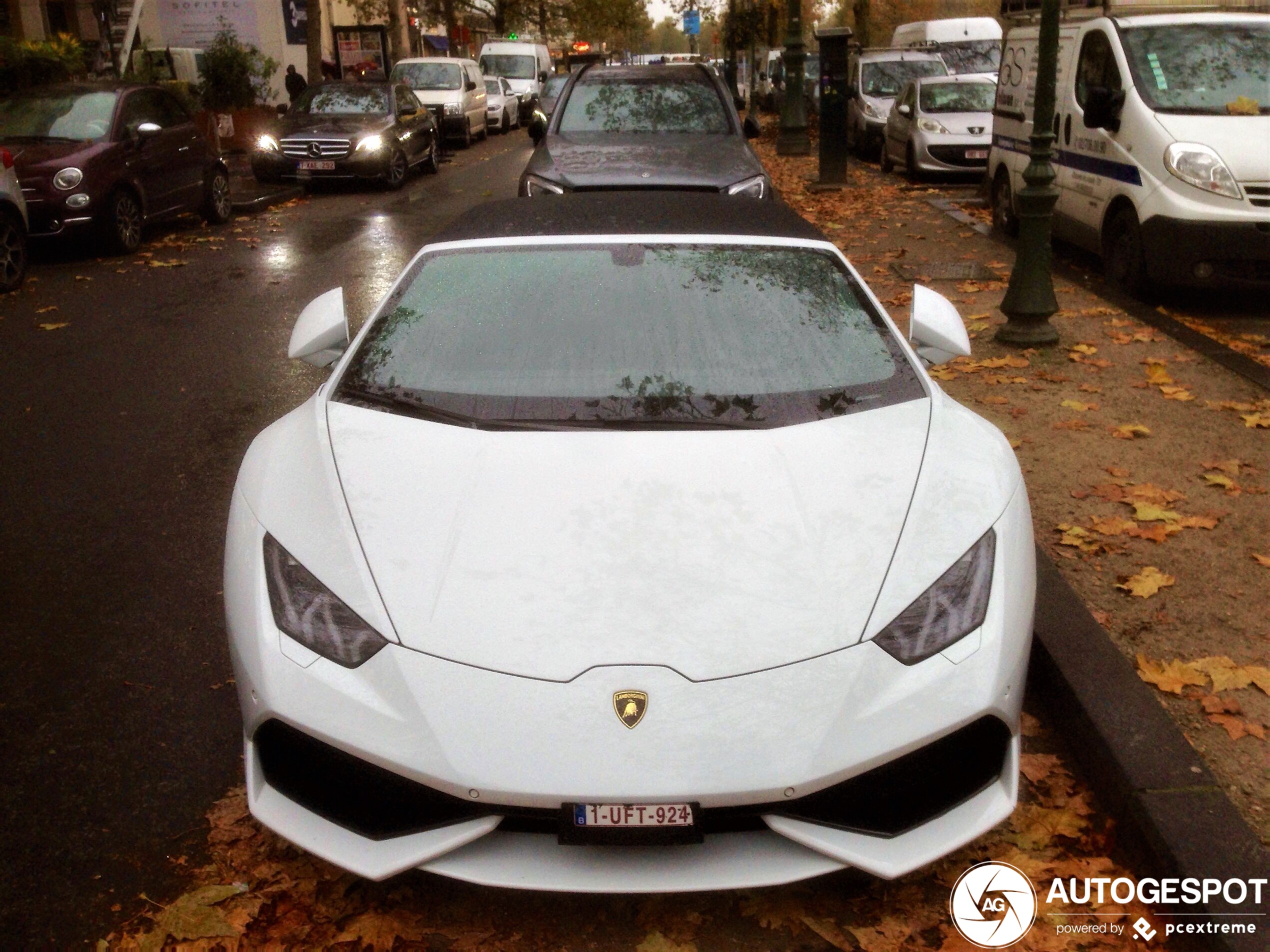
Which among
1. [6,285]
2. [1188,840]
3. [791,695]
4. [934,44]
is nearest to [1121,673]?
[1188,840]

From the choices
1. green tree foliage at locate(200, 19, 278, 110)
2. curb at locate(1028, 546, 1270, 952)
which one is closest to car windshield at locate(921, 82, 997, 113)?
green tree foliage at locate(200, 19, 278, 110)

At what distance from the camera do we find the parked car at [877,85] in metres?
22.4

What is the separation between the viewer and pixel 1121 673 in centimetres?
367

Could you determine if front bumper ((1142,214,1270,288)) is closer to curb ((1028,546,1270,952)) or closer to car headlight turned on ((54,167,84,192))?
curb ((1028,546,1270,952))

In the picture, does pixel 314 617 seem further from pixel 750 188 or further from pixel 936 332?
pixel 750 188

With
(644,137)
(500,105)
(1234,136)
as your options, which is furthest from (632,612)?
(500,105)

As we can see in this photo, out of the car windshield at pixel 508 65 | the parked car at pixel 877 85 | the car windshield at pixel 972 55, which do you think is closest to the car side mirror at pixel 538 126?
the parked car at pixel 877 85

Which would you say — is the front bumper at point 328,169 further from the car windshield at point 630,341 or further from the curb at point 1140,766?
the curb at point 1140,766

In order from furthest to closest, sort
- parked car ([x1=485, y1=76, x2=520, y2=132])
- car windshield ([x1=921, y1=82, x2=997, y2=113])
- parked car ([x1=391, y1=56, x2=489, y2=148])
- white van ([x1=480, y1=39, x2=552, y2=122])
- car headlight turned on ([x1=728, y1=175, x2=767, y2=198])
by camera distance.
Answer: white van ([x1=480, y1=39, x2=552, y2=122]), parked car ([x1=485, y1=76, x2=520, y2=132]), parked car ([x1=391, y1=56, x2=489, y2=148]), car windshield ([x1=921, y1=82, x2=997, y2=113]), car headlight turned on ([x1=728, y1=175, x2=767, y2=198])

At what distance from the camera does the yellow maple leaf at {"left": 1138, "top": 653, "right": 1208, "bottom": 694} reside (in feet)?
12.3

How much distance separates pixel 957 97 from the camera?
1891 cm

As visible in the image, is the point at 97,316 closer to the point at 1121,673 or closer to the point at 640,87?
the point at 640,87

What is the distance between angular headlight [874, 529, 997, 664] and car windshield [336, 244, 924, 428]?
2.23 feet

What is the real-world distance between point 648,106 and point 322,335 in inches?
303
